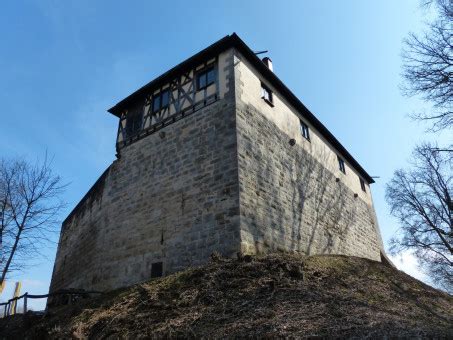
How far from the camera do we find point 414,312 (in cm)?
643

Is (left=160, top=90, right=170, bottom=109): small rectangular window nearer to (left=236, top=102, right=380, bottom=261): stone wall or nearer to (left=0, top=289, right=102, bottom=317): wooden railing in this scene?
(left=236, top=102, right=380, bottom=261): stone wall

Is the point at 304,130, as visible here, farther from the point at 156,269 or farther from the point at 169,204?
the point at 156,269

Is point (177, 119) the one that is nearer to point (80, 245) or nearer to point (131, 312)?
point (131, 312)

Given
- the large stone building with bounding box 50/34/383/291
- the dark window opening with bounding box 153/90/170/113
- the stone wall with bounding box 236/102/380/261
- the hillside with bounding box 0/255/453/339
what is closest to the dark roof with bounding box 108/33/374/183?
the large stone building with bounding box 50/34/383/291

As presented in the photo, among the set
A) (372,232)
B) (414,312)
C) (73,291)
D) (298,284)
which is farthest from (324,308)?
(372,232)

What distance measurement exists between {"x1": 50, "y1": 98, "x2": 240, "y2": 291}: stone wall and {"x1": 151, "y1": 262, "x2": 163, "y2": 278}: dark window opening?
13 centimetres

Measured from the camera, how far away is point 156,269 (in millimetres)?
9891

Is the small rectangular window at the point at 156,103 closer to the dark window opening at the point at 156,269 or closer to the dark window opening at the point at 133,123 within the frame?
the dark window opening at the point at 133,123

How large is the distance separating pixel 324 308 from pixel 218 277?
7.72 ft

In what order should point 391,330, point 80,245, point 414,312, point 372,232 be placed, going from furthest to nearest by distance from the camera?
point 372,232 < point 80,245 < point 414,312 < point 391,330

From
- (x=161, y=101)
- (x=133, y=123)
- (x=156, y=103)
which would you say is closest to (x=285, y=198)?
(x=161, y=101)

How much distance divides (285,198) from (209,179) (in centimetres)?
275

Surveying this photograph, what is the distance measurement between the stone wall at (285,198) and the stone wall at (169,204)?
475mm

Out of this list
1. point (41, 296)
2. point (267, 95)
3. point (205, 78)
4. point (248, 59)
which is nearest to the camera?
point (41, 296)
